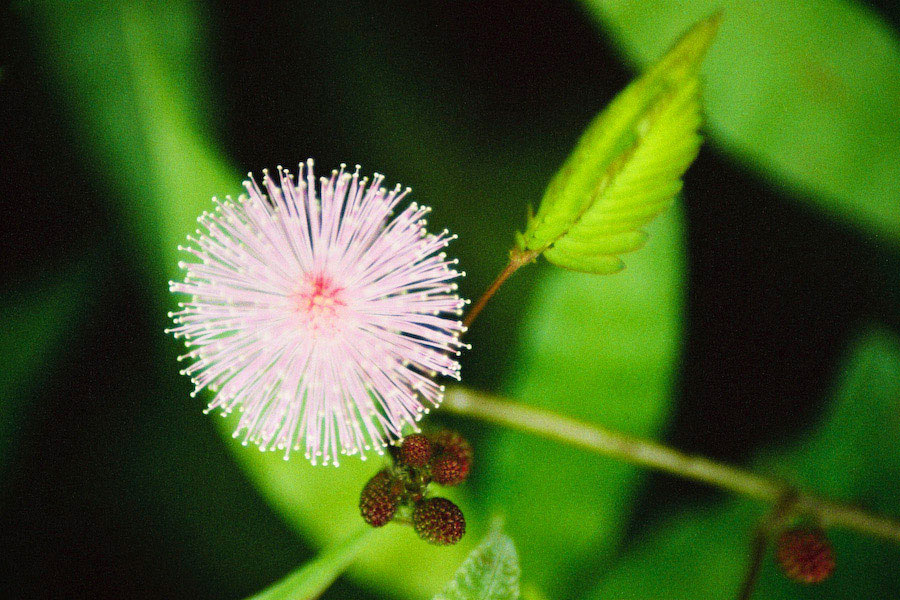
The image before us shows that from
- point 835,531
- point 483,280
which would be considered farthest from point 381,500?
point 835,531

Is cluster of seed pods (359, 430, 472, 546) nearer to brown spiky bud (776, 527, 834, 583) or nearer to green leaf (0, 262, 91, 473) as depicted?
brown spiky bud (776, 527, 834, 583)

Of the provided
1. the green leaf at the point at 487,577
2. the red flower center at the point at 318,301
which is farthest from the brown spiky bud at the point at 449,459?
the red flower center at the point at 318,301

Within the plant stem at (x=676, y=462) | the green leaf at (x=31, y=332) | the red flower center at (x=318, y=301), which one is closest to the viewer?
the red flower center at (x=318, y=301)

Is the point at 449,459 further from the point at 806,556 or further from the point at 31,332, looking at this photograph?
the point at 31,332

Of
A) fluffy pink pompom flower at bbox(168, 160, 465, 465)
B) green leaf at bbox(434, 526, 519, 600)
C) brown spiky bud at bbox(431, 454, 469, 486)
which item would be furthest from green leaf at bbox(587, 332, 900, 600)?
fluffy pink pompom flower at bbox(168, 160, 465, 465)

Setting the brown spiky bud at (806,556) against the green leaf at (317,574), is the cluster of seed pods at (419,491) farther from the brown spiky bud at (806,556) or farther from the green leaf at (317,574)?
the brown spiky bud at (806,556)

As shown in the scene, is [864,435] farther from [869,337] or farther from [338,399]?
[338,399]

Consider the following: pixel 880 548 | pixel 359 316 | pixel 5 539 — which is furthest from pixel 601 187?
pixel 5 539
